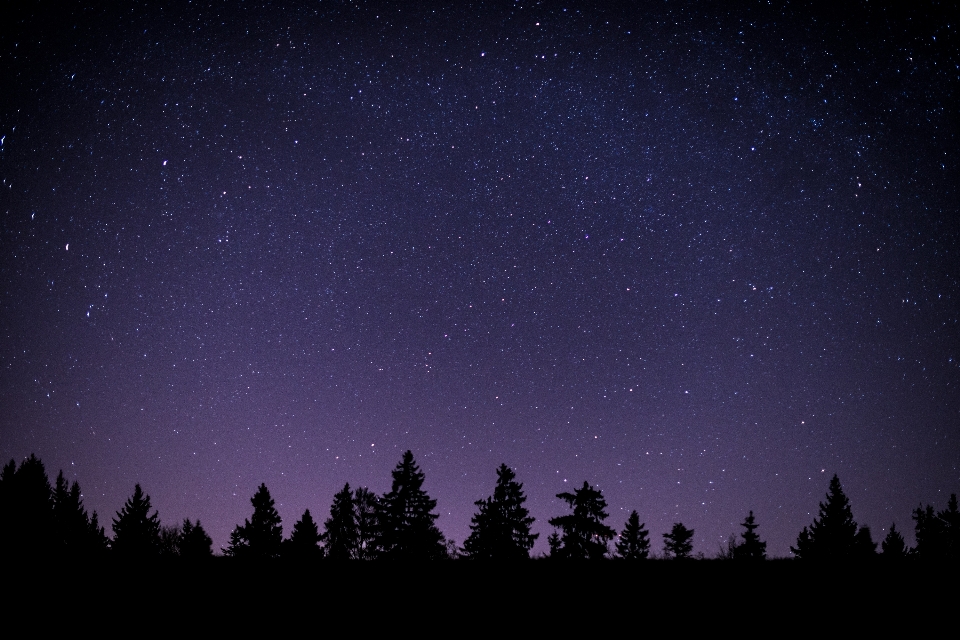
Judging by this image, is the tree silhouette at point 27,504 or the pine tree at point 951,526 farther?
the pine tree at point 951,526

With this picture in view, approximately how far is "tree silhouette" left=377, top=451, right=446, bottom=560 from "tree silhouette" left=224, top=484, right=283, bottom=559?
11.7 metres

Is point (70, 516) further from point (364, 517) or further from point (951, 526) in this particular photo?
point (951, 526)

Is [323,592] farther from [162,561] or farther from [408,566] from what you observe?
[162,561]

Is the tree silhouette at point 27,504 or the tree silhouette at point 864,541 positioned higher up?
the tree silhouette at point 27,504

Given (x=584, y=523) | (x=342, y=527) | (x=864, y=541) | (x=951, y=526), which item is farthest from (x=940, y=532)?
(x=342, y=527)

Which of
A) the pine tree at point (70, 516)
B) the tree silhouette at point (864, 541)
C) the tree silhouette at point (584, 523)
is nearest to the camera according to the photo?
the tree silhouette at point (584, 523)

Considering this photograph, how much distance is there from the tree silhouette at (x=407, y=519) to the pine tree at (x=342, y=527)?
11.8 metres

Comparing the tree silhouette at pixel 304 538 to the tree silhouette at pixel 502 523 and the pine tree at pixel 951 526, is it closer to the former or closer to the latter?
the tree silhouette at pixel 502 523

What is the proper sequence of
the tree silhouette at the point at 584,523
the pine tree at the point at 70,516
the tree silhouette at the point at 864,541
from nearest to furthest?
the tree silhouette at the point at 584,523 < the tree silhouette at the point at 864,541 < the pine tree at the point at 70,516

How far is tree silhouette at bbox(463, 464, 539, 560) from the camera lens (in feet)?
126

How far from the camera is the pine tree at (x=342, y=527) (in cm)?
5012

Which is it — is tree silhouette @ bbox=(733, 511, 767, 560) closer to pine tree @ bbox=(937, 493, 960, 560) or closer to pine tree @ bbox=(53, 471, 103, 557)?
pine tree @ bbox=(937, 493, 960, 560)

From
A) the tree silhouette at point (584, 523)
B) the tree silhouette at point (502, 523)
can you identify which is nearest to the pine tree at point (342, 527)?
the tree silhouette at point (502, 523)

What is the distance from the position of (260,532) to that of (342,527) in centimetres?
783
